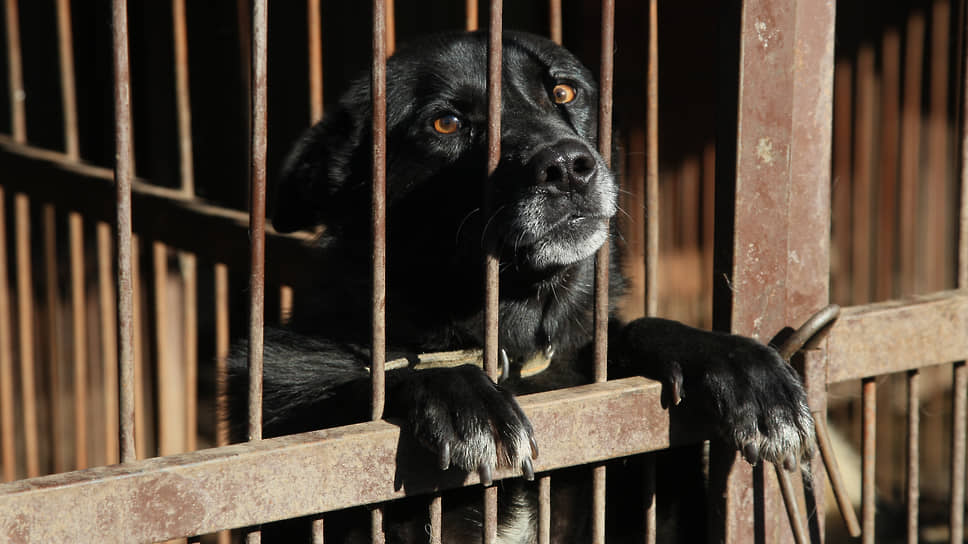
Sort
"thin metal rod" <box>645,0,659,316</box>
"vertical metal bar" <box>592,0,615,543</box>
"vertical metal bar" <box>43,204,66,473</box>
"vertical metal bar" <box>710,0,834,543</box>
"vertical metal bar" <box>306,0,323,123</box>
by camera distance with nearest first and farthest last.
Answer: "vertical metal bar" <box>592,0,615,543</box> → "vertical metal bar" <box>710,0,834,543</box> → "thin metal rod" <box>645,0,659,316</box> → "vertical metal bar" <box>306,0,323,123</box> → "vertical metal bar" <box>43,204,66,473</box>

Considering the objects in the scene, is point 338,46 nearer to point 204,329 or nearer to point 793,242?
point 204,329

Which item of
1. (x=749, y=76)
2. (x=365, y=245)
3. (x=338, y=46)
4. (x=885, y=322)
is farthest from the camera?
(x=338, y=46)

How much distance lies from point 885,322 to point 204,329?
16.1 feet

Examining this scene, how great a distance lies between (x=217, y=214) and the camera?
2.86 meters

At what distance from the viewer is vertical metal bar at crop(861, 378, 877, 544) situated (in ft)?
6.18

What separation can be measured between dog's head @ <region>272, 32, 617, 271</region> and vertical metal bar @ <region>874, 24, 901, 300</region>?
2.58m

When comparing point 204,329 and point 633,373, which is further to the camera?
point 204,329

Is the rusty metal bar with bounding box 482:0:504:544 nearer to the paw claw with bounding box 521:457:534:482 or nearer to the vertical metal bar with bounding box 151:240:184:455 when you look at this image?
the paw claw with bounding box 521:457:534:482

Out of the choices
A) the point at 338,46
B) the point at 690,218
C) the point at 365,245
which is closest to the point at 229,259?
the point at 365,245

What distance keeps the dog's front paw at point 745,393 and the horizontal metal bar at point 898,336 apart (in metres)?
0.16

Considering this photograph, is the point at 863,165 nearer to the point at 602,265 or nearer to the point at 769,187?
the point at 769,187

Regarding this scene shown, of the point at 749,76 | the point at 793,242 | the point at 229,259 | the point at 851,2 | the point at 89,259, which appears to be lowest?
the point at 89,259

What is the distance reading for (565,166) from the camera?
1904mm

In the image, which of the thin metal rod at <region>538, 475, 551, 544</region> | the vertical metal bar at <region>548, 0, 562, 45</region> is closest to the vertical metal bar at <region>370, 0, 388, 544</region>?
the thin metal rod at <region>538, 475, 551, 544</region>
